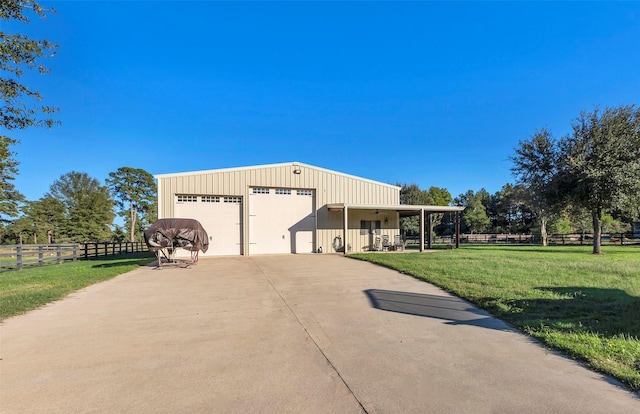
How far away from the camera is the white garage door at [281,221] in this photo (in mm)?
17234

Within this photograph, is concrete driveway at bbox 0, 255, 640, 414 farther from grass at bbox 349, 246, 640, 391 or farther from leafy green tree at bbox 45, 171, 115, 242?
leafy green tree at bbox 45, 171, 115, 242

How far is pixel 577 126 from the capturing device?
18.1 meters

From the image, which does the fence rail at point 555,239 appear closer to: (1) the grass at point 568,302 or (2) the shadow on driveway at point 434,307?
(1) the grass at point 568,302

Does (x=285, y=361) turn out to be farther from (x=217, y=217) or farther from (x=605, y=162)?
(x=605, y=162)

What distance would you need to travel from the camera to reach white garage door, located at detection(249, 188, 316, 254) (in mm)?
17234

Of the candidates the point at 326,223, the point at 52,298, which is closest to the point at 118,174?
the point at 326,223

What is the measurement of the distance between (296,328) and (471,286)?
4573 mm

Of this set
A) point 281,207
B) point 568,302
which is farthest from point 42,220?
point 568,302

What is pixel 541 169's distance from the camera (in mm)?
19266

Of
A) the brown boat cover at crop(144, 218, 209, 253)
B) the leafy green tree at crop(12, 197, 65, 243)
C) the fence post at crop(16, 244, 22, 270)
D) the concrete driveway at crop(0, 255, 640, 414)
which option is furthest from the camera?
the leafy green tree at crop(12, 197, 65, 243)

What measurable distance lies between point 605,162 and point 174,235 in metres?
21.3

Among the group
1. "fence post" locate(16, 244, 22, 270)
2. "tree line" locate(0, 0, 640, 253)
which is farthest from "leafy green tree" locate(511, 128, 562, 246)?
"fence post" locate(16, 244, 22, 270)

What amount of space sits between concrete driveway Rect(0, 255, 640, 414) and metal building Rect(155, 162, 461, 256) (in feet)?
33.2

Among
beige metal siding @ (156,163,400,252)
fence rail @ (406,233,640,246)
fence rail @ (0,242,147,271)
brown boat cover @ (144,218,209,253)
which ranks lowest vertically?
fence rail @ (406,233,640,246)
